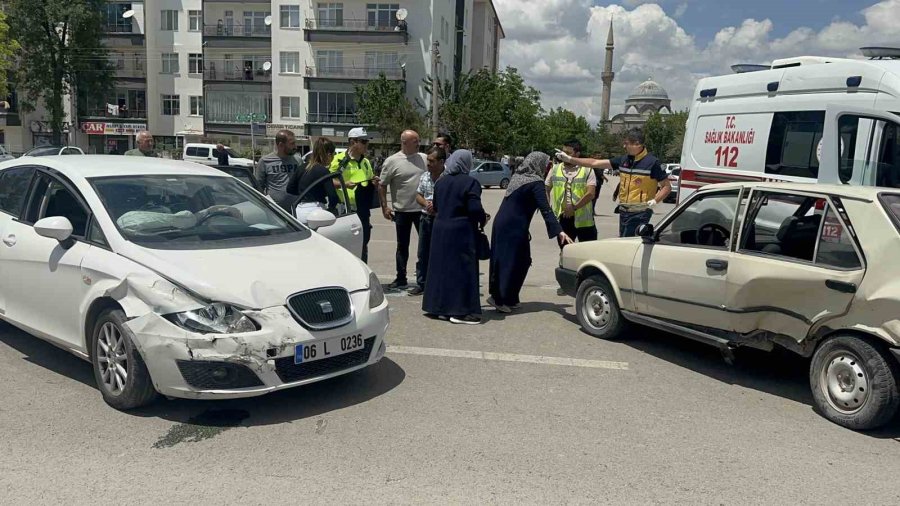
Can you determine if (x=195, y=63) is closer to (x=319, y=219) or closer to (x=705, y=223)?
(x=319, y=219)

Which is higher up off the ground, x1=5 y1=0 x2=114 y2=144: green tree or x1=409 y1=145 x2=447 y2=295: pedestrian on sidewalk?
x1=5 y1=0 x2=114 y2=144: green tree

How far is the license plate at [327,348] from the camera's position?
4.36m

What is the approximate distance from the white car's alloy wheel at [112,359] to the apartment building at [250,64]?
45781 mm

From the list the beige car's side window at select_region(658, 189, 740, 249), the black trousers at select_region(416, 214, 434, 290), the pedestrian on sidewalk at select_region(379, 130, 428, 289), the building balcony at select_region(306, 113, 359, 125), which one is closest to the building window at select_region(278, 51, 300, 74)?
the building balcony at select_region(306, 113, 359, 125)

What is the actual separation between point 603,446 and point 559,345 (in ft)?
→ 7.40

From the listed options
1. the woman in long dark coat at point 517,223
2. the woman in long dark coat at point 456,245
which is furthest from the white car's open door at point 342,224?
the woman in long dark coat at point 517,223

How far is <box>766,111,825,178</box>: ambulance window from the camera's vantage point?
7.70 metres

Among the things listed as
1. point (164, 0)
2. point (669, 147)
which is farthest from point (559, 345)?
point (669, 147)

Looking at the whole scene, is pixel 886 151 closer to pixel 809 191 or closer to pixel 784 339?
pixel 809 191

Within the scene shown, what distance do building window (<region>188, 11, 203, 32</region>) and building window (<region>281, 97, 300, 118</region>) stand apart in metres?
9.18

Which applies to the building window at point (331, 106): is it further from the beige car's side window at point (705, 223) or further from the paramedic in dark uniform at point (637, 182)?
the beige car's side window at point (705, 223)

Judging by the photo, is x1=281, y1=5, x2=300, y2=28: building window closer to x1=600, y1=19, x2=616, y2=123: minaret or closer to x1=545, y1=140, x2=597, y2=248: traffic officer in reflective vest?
x1=545, y1=140, x2=597, y2=248: traffic officer in reflective vest

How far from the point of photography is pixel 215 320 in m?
4.20

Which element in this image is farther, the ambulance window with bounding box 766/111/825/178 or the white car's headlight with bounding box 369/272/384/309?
the ambulance window with bounding box 766/111/825/178
